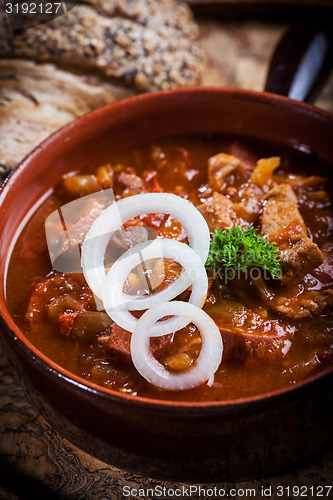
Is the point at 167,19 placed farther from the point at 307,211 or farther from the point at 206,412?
the point at 206,412

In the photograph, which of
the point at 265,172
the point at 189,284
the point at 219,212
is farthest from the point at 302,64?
the point at 189,284

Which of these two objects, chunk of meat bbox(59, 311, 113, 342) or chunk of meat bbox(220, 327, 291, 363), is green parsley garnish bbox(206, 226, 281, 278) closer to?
chunk of meat bbox(220, 327, 291, 363)

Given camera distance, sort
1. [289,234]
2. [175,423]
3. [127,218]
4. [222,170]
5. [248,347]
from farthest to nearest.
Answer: [222,170] → [289,234] → [127,218] → [248,347] → [175,423]

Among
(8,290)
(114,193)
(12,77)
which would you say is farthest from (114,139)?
(8,290)

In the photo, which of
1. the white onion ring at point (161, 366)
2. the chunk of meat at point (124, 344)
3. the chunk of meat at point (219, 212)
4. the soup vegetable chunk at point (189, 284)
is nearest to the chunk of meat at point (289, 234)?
the soup vegetable chunk at point (189, 284)

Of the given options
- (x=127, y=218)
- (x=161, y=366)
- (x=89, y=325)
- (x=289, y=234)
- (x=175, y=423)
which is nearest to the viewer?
(x=175, y=423)

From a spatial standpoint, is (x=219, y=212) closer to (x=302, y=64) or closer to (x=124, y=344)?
(x=124, y=344)
